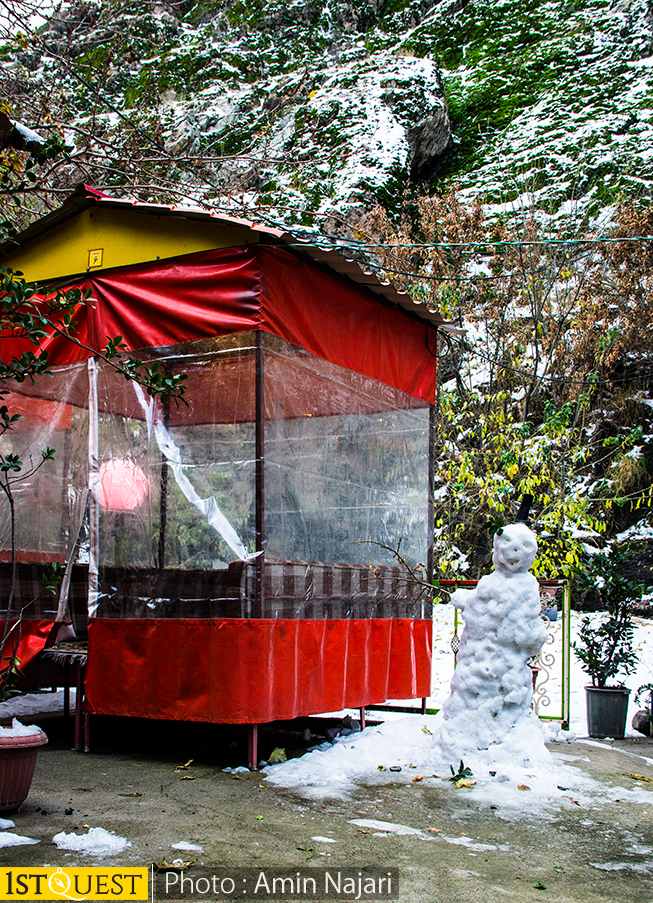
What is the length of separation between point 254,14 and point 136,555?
71.6 feet

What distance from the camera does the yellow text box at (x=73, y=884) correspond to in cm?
265

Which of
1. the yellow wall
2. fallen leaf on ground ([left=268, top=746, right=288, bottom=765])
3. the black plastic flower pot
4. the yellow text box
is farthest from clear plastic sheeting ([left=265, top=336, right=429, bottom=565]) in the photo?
the yellow text box

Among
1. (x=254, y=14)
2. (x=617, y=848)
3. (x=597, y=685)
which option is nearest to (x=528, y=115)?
(x=254, y=14)

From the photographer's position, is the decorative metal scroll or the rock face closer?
the decorative metal scroll

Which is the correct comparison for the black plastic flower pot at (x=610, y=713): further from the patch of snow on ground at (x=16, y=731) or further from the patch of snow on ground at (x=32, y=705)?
the patch of snow on ground at (x=16, y=731)

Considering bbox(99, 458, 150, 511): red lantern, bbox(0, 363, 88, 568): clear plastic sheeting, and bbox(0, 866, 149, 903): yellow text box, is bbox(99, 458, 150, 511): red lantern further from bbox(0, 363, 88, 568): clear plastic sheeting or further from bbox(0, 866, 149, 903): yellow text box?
bbox(0, 866, 149, 903): yellow text box

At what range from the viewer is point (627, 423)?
42.0ft

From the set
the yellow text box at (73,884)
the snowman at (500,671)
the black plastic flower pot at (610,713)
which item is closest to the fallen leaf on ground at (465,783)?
the snowman at (500,671)

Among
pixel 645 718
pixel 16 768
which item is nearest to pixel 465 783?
pixel 16 768

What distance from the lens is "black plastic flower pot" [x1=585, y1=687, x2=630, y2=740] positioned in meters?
6.79

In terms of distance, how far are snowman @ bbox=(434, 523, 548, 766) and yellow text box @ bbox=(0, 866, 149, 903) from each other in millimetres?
2611

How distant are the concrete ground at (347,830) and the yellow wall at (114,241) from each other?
328cm

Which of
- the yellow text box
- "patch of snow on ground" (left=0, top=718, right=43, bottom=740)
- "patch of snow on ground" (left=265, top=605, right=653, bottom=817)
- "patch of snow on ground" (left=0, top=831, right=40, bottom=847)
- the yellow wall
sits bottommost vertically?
"patch of snow on ground" (left=265, top=605, right=653, bottom=817)

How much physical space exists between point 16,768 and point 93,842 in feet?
2.06
